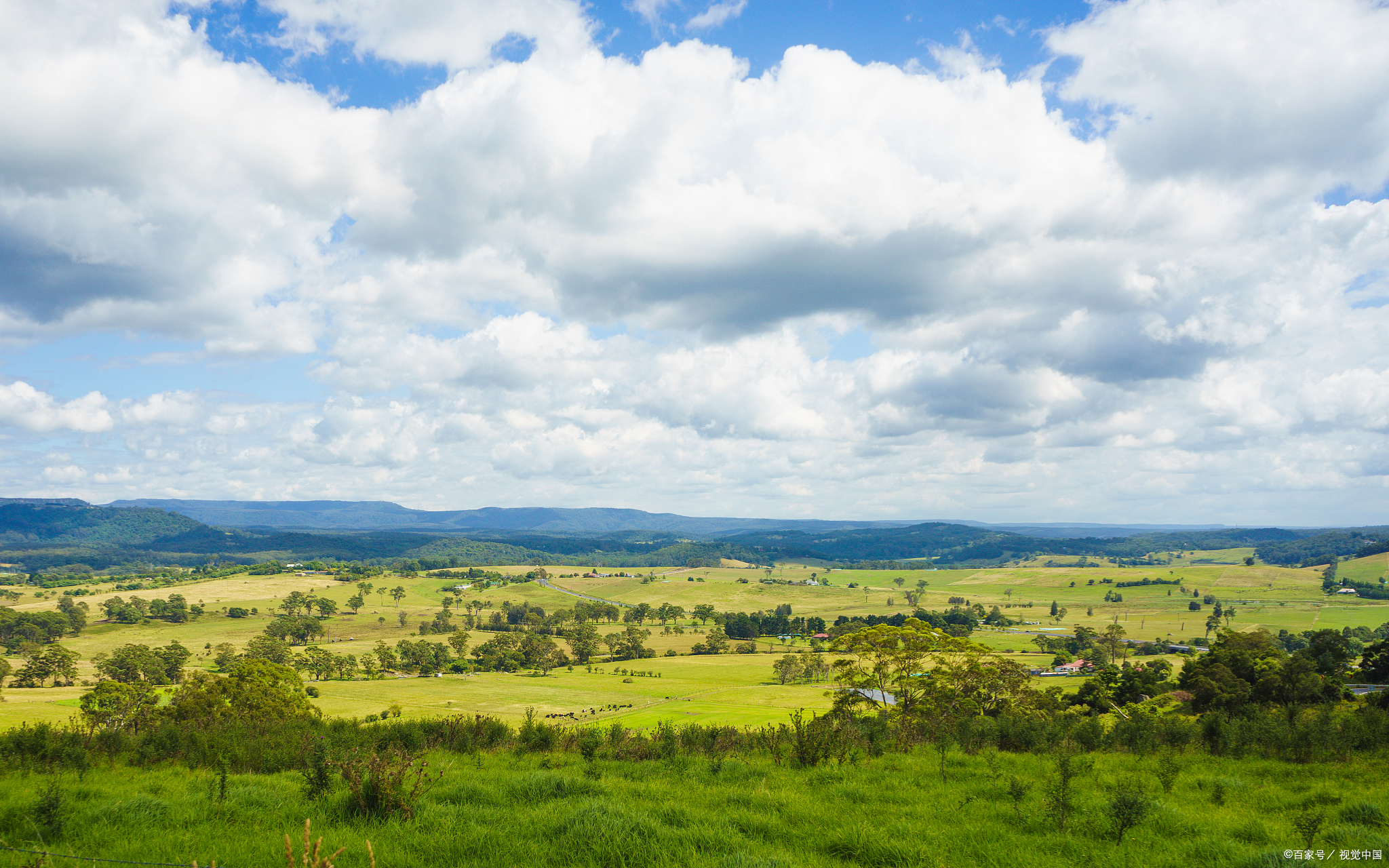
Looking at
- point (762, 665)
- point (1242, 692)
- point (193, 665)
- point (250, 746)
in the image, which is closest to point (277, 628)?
point (193, 665)

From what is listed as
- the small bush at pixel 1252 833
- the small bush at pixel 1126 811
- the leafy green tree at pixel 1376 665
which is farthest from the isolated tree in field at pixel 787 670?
the small bush at pixel 1126 811

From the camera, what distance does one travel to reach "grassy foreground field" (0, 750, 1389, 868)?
7883 millimetres

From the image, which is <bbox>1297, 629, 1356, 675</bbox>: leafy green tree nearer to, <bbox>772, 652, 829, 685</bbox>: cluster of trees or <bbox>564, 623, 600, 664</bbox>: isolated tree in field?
<bbox>772, 652, 829, 685</bbox>: cluster of trees

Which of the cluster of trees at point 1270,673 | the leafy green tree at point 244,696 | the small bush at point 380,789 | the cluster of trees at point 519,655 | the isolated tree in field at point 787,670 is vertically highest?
the small bush at point 380,789

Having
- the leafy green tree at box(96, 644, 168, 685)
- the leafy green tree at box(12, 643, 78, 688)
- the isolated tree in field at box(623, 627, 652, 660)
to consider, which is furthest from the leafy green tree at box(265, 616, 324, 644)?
the isolated tree in field at box(623, 627, 652, 660)

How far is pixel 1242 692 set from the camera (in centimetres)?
3647

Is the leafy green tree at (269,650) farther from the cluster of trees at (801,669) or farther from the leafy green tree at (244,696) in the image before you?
the cluster of trees at (801,669)

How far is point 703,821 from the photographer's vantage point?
362 inches

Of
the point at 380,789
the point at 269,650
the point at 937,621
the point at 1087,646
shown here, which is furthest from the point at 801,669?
the point at 380,789

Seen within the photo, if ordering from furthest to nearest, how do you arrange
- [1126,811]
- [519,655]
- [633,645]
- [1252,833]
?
[633,645] < [519,655] < [1252,833] < [1126,811]

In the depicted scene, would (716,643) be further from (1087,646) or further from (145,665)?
(145,665)

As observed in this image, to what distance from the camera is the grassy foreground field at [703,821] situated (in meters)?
7.88

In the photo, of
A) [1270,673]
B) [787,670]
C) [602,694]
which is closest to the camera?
[1270,673]

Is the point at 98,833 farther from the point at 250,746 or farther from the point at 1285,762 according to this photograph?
the point at 1285,762
